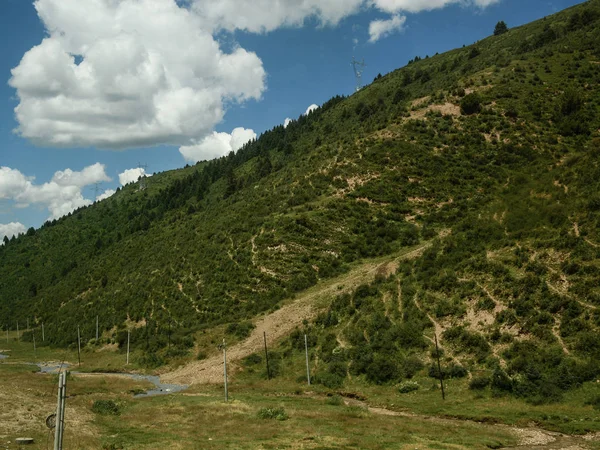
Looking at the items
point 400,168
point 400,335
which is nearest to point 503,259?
point 400,335

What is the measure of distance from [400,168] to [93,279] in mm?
68324

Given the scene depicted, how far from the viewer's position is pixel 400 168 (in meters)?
71.6

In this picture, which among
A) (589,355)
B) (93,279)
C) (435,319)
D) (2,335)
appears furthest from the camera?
(2,335)

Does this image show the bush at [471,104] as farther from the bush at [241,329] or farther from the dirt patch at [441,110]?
the bush at [241,329]

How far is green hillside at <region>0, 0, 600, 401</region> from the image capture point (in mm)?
32672

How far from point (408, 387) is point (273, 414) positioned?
10.0m

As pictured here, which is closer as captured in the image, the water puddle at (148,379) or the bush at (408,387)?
the bush at (408,387)

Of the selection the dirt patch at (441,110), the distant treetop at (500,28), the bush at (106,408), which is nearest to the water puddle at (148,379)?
the bush at (106,408)

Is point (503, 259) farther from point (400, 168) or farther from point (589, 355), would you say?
point (400, 168)

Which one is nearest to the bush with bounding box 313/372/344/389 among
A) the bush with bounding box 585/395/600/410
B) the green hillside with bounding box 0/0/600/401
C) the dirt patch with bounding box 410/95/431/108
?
the green hillside with bounding box 0/0/600/401

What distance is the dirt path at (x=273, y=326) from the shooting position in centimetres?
4353

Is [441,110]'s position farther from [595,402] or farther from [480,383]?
[595,402]

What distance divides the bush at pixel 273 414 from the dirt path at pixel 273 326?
48.6 feet

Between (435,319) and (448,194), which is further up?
(448,194)
